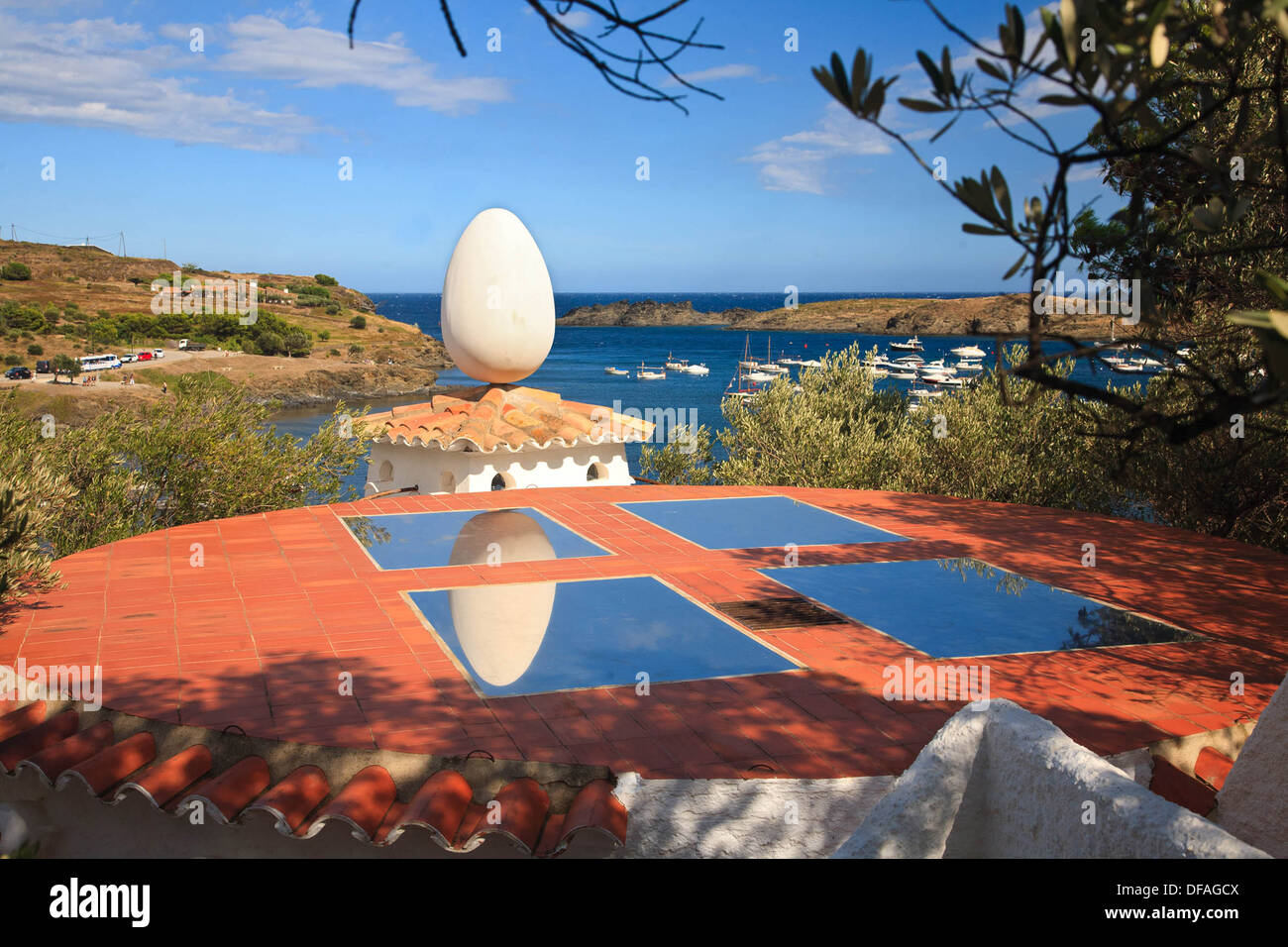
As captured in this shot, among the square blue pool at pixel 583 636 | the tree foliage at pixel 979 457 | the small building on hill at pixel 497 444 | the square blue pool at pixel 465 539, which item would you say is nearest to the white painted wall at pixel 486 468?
the small building on hill at pixel 497 444

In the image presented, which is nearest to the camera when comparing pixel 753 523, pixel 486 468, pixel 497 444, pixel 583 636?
pixel 583 636

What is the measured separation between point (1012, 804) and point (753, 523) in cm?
577

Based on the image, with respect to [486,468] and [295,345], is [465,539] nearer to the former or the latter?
[486,468]

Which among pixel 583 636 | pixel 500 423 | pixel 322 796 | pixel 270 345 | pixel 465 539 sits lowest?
pixel 322 796

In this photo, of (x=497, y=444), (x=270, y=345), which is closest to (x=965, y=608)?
(x=497, y=444)

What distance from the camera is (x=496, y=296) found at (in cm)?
1158

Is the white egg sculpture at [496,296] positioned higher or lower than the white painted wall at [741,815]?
higher

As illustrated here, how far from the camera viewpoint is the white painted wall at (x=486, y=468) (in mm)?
11469

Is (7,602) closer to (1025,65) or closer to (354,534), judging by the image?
(354,534)

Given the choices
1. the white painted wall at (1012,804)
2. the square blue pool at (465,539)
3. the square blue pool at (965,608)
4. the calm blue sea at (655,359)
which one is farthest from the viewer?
the calm blue sea at (655,359)

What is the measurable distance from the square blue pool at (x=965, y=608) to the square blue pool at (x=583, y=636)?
1.00m

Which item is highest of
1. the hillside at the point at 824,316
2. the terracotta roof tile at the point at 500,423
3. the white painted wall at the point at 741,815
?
the hillside at the point at 824,316

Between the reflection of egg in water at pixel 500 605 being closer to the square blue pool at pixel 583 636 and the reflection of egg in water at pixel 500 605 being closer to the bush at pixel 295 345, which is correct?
the square blue pool at pixel 583 636

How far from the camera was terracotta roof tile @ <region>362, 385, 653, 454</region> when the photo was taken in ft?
37.3
